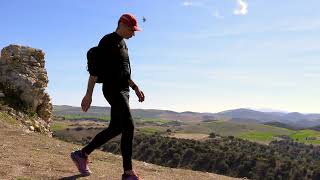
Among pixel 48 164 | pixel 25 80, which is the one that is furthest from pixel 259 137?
pixel 48 164

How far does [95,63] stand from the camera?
23.6 ft

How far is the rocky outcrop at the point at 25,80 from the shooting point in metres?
17.2

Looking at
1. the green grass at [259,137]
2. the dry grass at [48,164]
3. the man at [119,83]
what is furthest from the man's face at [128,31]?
the green grass at [259,137]

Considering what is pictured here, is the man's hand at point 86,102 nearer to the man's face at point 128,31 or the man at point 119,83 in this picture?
the man at point 119,83

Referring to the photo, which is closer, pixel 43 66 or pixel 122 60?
pixel 122 60

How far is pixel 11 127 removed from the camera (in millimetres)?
14008

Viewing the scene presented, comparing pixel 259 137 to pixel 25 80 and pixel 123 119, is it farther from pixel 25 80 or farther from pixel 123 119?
pixel 123 119

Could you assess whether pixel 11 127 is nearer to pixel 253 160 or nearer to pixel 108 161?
pixel 108 161

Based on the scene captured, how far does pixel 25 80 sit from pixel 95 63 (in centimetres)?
1089

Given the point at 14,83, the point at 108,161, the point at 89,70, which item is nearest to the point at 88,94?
the point at 89,70

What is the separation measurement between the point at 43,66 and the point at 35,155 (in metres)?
9.02

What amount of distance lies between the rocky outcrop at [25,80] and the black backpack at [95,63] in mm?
10611

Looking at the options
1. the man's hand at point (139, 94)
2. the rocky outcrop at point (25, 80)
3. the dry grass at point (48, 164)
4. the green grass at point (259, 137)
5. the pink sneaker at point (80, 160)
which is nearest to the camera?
the man's hand at point (139, 94)

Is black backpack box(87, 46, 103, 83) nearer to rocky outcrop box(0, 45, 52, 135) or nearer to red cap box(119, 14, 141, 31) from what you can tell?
red cap box(119, 14, 141, 31)
